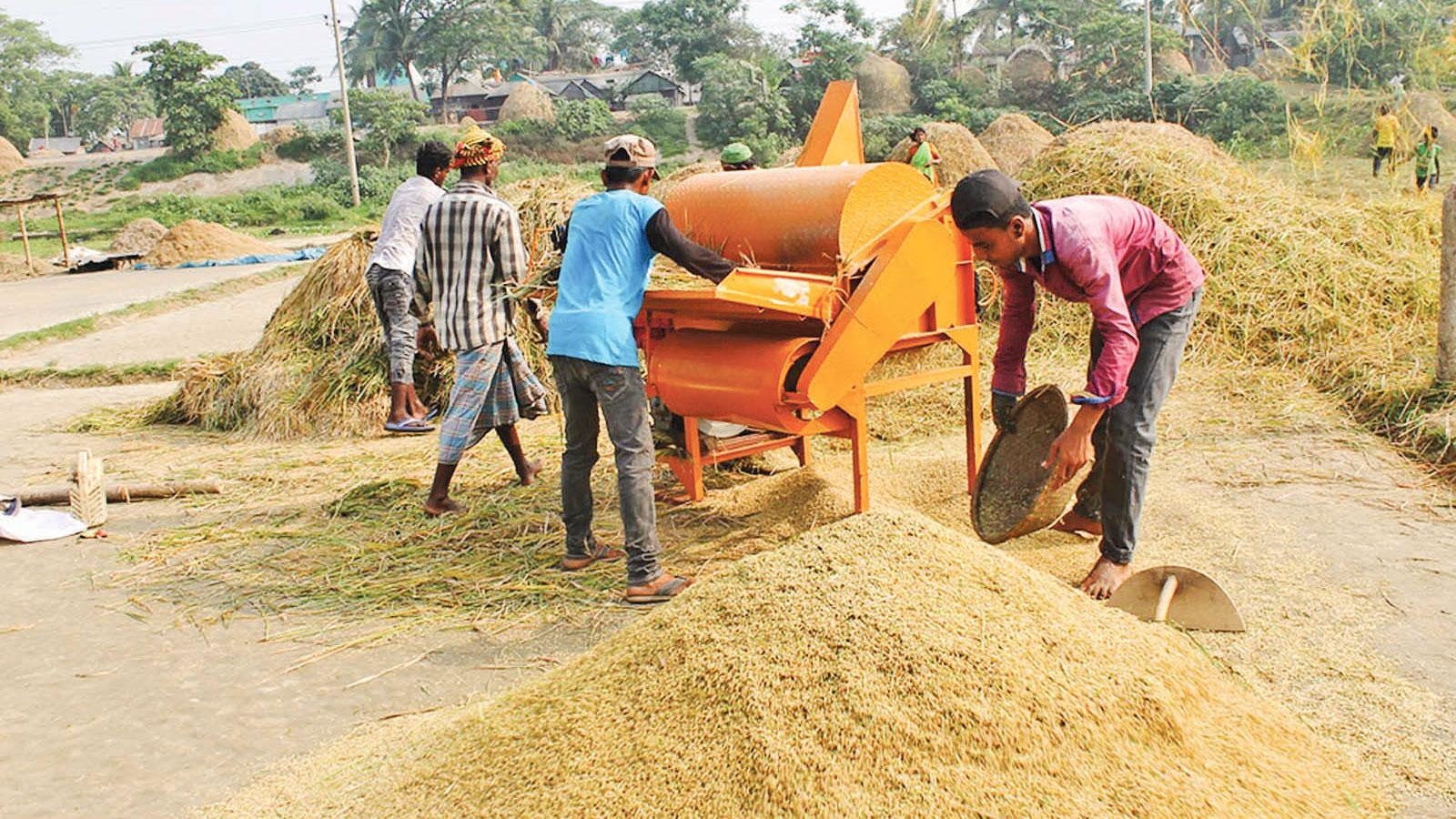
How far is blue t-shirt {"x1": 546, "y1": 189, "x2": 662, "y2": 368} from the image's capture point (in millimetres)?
3812

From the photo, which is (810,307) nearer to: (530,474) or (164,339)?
(530,474)

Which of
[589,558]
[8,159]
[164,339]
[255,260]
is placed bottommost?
[589,558]

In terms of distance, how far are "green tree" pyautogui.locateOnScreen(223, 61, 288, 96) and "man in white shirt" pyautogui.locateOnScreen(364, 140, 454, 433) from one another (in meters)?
97.6

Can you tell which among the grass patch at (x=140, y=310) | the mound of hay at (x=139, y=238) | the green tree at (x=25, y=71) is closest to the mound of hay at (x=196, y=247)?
the mound of hay at (x=139, y=238)

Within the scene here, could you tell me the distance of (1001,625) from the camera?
8.42ft

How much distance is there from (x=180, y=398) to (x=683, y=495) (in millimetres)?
4555

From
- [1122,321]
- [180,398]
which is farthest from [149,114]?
[1122,321]

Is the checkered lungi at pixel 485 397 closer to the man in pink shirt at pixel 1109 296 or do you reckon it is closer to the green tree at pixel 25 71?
the man in pink shirt at pixel 1109 296

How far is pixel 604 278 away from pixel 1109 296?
1661mm

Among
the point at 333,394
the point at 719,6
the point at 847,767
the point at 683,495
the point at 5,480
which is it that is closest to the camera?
the point at 847,767

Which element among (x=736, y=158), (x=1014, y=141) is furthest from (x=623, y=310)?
(x=1014, y=141)

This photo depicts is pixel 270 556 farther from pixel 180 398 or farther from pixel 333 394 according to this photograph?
pixel 180 398

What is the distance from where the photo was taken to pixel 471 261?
15.8 feet

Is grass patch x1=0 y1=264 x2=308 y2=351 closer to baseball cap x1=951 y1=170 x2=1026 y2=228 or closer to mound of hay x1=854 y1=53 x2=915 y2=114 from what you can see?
baseball cap x1=951 y1=170 x2=1026 y2=228
